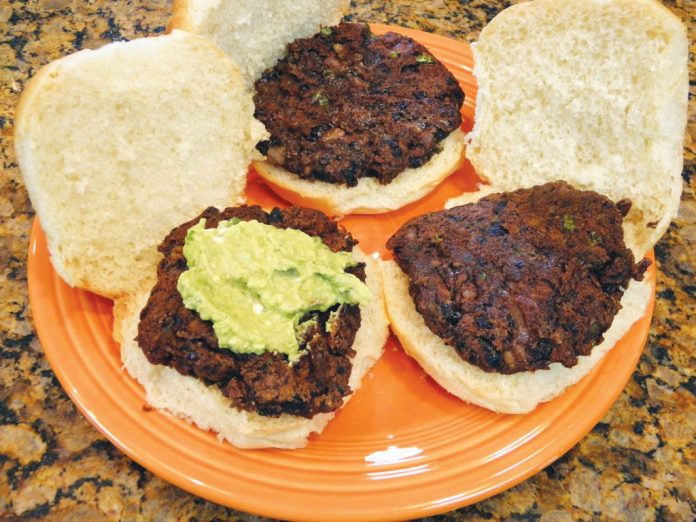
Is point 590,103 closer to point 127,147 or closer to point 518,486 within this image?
point 518,486

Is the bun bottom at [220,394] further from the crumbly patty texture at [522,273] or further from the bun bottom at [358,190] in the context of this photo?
the bun bottom at [358,190]

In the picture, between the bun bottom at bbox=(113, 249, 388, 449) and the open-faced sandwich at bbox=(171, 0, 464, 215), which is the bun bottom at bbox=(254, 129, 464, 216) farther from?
the bun bottom at bbox=(113, 249, 388, 449)

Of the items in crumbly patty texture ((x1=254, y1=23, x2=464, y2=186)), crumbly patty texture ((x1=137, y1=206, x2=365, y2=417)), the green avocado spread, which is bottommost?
crumbly patty texture ((x1=137, y1=206, x2=365, y2=417))

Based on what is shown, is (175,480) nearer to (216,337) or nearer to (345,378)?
(216,337)

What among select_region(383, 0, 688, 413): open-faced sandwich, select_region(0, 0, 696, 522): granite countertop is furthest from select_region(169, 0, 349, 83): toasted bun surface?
select_region(0, 0, 696, 522): granite countertop

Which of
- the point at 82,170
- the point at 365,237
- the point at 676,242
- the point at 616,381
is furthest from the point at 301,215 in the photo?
the point at 676,242

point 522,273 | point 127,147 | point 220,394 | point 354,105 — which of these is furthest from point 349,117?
point 220,394
